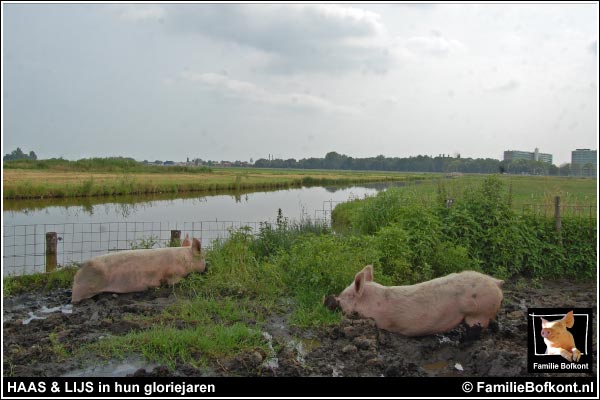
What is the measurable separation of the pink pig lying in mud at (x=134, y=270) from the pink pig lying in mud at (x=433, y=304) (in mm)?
3133

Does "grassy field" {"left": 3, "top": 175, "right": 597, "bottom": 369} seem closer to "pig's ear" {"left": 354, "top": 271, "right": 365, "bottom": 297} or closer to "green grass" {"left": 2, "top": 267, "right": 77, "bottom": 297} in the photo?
"green grass" {"left": 2, "top": 267, "right": 77, "bottom": 297}

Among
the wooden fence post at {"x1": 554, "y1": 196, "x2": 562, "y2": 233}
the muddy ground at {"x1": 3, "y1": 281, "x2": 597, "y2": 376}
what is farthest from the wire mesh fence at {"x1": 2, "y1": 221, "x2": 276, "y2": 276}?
the wooden fence post at {"x1": 554, "y1": 196, "x2": 562, "y2": 233}

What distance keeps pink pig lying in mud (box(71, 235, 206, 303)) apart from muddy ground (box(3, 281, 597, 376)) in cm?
34

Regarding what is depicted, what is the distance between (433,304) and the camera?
5289mm

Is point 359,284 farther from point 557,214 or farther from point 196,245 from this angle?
point 557,214

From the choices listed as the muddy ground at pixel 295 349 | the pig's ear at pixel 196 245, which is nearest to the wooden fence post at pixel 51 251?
the muddy ground at pixel 295 349

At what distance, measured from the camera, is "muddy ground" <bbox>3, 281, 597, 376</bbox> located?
14.7ft

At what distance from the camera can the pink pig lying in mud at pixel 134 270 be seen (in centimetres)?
685

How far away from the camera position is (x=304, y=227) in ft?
32.4

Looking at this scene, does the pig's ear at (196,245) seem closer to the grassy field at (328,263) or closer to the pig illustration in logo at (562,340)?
the grassy field at (328,263)

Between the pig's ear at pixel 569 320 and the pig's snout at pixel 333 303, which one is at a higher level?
the pig's ear at pixel 569 320
